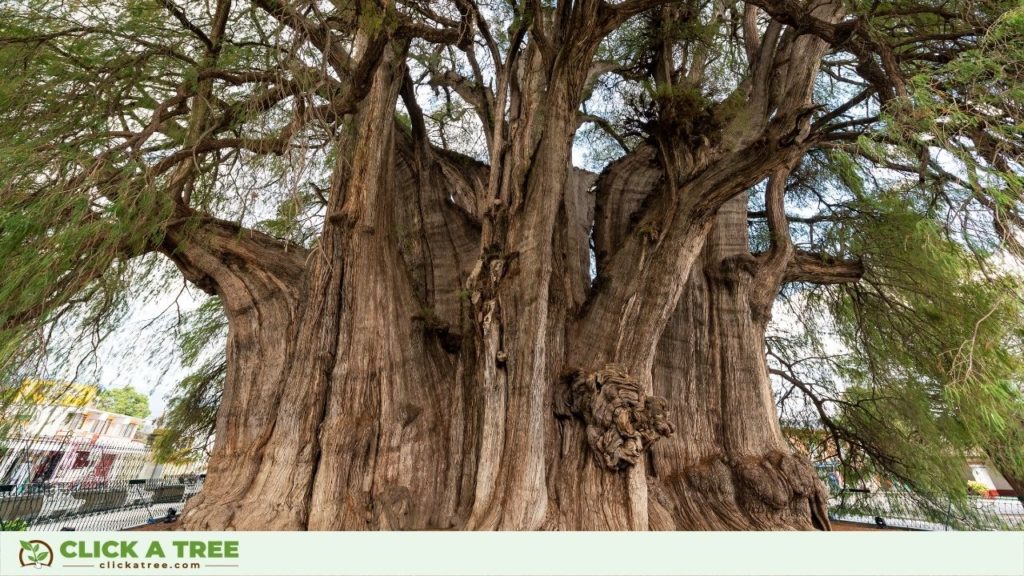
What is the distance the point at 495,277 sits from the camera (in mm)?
2912

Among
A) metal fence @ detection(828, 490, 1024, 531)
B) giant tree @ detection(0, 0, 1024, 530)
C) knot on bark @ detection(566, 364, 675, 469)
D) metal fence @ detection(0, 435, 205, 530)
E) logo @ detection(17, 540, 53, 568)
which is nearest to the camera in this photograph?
logo @ detection(17, 540, 53, 568)

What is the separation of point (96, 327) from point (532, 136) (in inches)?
119

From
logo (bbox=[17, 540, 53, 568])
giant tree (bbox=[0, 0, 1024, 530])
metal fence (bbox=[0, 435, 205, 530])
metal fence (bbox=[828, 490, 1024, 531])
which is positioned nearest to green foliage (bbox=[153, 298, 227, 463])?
metal fence (bbox=[0, 435, 205, 530])

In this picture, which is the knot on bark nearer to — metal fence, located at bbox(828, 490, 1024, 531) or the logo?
the logo

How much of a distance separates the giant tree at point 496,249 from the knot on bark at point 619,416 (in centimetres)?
2

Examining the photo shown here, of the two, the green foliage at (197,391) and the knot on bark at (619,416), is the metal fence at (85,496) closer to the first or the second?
the green foliage at (197,391)

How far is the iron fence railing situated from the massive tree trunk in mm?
3001

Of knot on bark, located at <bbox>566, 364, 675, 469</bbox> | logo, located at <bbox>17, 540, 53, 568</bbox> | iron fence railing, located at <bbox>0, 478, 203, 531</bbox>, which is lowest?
iron fence railing, located at <bbox>0, 478, 203, 531</bbox>

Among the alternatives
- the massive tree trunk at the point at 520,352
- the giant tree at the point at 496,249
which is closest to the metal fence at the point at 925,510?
the giant tree at the point at 496,249

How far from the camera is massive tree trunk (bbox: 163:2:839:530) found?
259 cm

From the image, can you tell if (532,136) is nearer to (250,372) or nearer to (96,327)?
(250,372)

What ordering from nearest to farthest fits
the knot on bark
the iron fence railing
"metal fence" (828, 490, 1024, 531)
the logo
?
the logo < the knot on bark < "metal fence" (828, 490, 1024, 531) < the iron fence railing

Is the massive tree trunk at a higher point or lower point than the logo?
higher

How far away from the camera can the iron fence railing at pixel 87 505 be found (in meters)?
5.64
